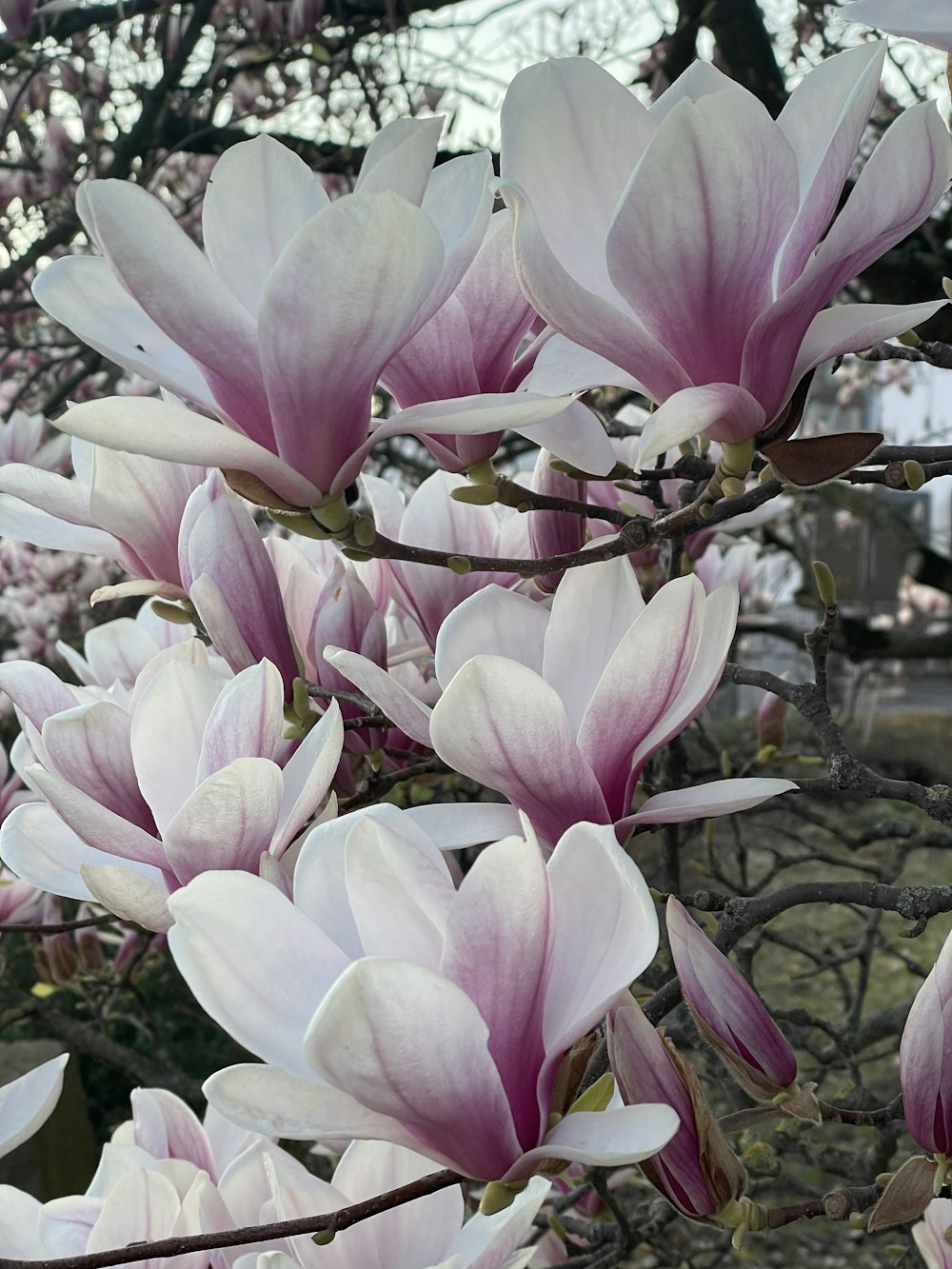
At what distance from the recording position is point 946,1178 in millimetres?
485

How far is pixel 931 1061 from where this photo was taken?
0.47 meters

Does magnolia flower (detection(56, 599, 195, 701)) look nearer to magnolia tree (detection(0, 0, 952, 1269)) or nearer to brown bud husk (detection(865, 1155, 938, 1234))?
magnolia tree (detection(0, 0, 952, 1269))

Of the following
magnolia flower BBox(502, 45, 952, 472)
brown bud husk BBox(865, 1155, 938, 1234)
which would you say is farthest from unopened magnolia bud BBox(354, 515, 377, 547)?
brown bud husk BBox(865, 1155, 938, 1234)

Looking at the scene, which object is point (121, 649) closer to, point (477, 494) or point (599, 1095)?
point (477, 494)

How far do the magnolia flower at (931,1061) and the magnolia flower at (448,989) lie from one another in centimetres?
14

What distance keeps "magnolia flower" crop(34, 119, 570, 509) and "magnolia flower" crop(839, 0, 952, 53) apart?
0.14 m

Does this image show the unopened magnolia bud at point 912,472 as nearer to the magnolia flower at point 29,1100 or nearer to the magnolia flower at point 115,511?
the magnolia flower at point 115,511

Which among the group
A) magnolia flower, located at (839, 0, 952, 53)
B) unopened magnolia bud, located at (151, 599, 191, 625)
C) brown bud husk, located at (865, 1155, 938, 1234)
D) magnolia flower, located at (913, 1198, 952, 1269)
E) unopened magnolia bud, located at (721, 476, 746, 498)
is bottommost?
magnolia flower, located at (913, 1198, 952, 1269)

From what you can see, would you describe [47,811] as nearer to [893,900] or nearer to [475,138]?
[893,900]

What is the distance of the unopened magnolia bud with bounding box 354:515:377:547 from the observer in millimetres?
503

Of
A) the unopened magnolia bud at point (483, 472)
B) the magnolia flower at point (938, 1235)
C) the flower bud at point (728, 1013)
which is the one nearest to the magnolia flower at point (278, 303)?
the unopened magnolia bud at point (483, 472)

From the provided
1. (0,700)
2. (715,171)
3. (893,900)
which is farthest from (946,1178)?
(0,700)

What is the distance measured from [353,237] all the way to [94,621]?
2.23 meters

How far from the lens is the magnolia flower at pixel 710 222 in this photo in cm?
40
